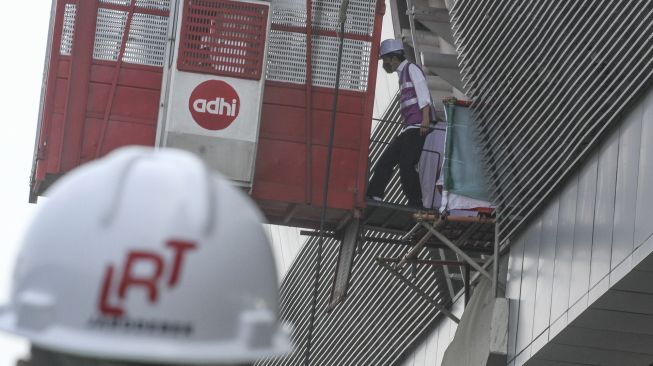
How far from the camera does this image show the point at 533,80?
1562cm

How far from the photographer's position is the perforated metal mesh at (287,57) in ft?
53.5

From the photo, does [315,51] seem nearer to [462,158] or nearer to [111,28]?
[462,158]

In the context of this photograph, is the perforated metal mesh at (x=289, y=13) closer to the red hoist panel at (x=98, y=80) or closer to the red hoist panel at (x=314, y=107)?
the red hoist panel at (x=314, y=107)

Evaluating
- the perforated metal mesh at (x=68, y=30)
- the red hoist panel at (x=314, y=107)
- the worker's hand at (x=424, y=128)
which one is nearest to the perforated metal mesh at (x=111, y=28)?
the perforated metal mesh at (x=68, y=30)

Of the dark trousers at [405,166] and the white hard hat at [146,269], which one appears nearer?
the white hard hat at [146,269]

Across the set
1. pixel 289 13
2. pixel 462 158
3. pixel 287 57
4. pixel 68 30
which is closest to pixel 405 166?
pixel 462 158

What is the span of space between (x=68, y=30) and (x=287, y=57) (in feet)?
7.45

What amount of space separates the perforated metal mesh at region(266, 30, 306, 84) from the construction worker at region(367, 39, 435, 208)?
92cm

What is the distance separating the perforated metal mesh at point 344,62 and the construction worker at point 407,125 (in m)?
0.35

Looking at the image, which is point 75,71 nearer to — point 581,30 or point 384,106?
point 581,30

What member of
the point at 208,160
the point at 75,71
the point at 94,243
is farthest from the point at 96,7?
the point at 94,243

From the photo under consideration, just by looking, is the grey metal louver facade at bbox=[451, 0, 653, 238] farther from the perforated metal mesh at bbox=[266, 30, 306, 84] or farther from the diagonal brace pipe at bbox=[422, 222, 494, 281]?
the perforated metal mesh at bbox=[266, 30, 306, 84]

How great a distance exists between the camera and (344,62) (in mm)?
16406

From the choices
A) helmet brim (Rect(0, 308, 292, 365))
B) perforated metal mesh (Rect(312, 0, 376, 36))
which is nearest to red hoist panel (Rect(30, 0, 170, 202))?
perforated metal mesh (Rect(312, 0, 376, 36))
